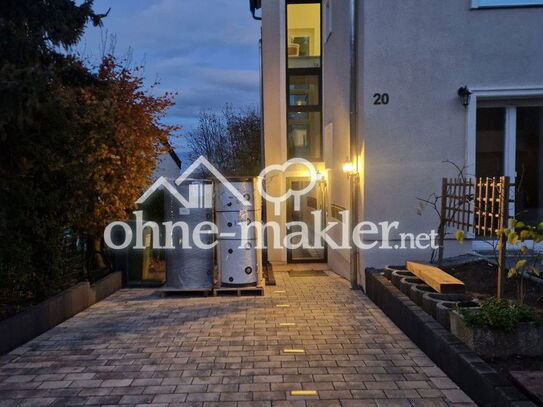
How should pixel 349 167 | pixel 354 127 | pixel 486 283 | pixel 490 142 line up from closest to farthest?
pixel 486 283, pixel 490 142, pixel 354 127, pixel 349 167

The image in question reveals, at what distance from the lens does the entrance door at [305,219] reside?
12180mm

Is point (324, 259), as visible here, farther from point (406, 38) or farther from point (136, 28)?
point (136, 28)

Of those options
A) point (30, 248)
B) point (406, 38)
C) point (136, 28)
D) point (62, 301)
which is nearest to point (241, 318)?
point (62, 301)

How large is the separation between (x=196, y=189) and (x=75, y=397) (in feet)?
14.3

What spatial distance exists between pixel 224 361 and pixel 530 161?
6.17 metres

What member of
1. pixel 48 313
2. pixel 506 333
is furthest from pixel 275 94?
pixel 506 333

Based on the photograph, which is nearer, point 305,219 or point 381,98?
point 381,98

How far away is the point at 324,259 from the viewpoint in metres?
12.2

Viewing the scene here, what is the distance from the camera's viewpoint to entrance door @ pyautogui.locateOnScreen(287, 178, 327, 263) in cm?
1218

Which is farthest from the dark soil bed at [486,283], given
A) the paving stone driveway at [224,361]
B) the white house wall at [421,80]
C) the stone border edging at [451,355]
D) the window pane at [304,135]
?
the window pane at [304,135]

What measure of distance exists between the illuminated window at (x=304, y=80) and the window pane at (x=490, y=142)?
15.7 feet

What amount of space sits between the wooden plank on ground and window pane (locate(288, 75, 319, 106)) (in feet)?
22.5

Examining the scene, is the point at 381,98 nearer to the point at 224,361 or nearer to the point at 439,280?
the point at 439,280

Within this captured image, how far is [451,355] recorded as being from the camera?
13.0 ft
